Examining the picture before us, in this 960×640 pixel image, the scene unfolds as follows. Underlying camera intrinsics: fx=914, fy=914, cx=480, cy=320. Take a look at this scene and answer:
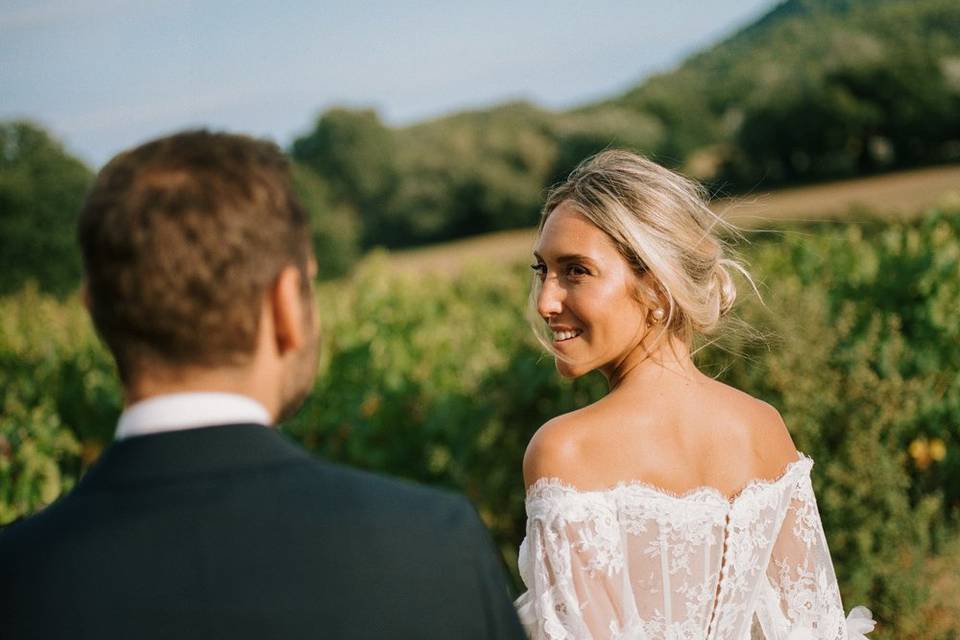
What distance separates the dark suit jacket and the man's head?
0.12 metres

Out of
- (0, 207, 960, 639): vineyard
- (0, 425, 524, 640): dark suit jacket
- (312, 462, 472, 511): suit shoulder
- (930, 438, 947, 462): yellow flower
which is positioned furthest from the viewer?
(930, 438, 947, 462): yellow flower

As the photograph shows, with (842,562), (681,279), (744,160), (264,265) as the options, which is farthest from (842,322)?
(744,160)

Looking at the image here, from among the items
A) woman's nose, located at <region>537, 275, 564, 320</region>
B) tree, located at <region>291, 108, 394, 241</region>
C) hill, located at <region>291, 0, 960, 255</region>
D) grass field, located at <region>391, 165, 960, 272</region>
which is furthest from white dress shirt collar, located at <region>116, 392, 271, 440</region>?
tree, located at <region>291, 108, 394, 241</region>

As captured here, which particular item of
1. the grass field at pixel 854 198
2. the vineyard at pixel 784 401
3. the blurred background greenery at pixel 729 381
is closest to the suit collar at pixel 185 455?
the blurred background greenery at pixel 729 381

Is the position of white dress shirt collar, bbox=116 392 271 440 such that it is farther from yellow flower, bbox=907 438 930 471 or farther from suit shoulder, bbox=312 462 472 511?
yellow flower, bbox=907 438 930 471

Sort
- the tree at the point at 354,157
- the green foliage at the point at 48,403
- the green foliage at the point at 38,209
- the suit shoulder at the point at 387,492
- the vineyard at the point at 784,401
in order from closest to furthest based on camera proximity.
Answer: the suit shoulder at the point at 387,492 → the green foliage at the point at 48,403 → the vineyard at the point at 784,401 → the green foliage at the point at 38,209 → the tree at the point at 354,157

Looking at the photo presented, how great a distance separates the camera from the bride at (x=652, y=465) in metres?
2.11

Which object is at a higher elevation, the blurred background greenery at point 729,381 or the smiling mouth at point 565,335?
the smiling mouth at point 565,335

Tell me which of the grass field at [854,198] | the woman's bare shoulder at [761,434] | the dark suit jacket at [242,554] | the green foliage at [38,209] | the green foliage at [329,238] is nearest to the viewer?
the dark suit jacket at [242,554]

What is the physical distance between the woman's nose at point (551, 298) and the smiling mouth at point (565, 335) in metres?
0.06

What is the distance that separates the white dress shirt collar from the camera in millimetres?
1232

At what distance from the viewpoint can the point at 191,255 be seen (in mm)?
1201

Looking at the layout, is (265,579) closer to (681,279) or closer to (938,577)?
(681,279)

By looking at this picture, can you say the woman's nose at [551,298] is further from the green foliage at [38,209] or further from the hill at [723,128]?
the green foliage at [38,209]
